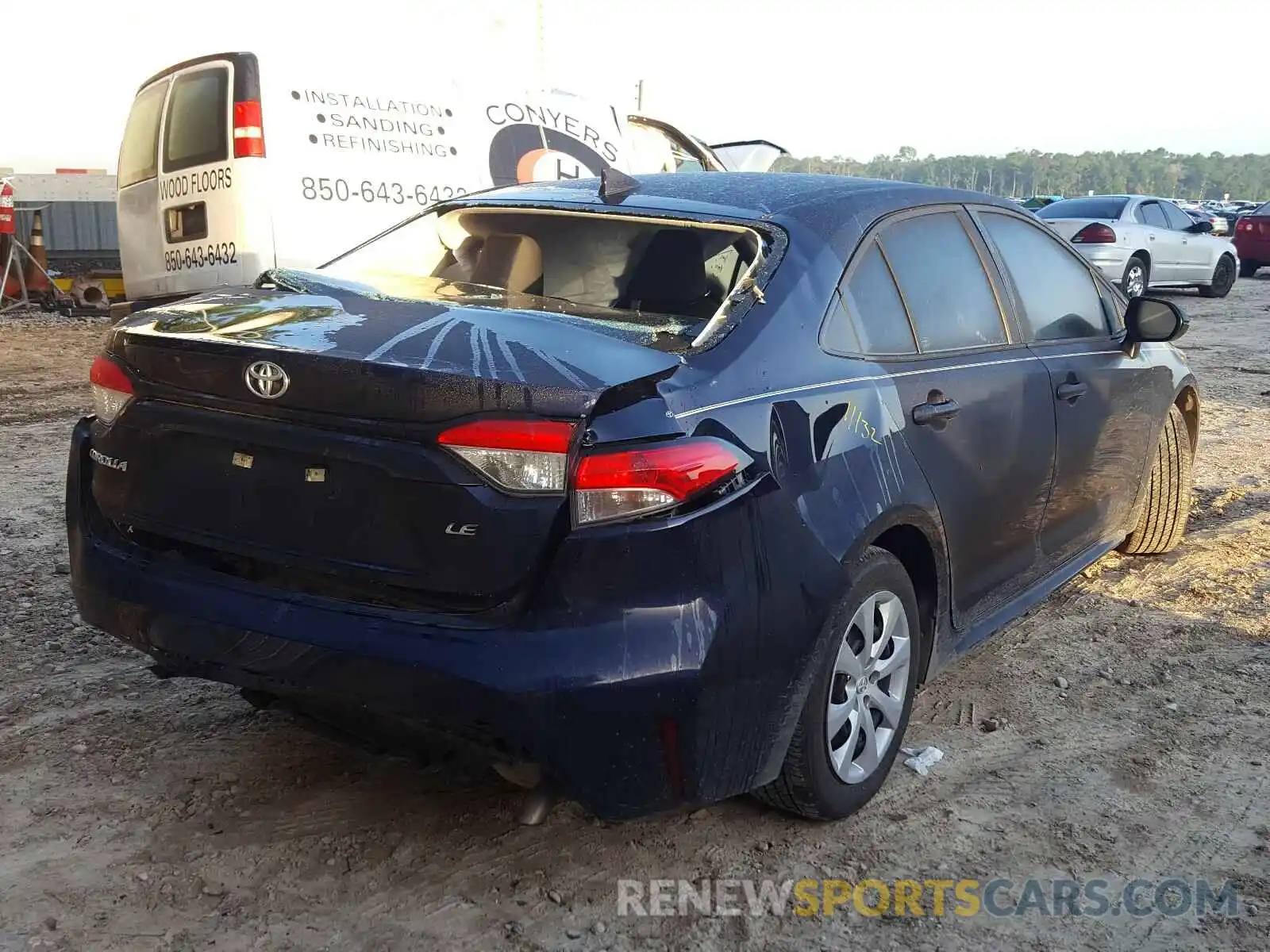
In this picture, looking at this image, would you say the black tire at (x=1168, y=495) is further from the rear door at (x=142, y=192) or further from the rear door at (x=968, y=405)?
the rear door at (x=142, y=192)

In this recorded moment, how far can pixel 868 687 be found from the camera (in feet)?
9.61

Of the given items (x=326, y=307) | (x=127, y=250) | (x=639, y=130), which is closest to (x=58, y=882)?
A: (x=326, y=307)

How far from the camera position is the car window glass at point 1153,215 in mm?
16656

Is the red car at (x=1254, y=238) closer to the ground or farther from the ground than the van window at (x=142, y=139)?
closer to the ground

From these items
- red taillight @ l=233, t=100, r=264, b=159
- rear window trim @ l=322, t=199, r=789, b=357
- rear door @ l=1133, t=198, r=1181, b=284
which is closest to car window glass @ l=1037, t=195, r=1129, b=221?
rear door @ l=1133, t=198, r=1181, b=284

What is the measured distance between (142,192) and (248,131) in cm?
138

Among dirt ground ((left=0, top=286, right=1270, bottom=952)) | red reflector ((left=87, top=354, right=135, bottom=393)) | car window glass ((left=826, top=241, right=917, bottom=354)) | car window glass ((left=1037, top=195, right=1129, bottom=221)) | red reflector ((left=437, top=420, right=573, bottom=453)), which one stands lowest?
dirt ground ((left=0, top=286, right=1270, bottom=952))

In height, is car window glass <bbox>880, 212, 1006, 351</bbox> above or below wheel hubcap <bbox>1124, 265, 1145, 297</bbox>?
above

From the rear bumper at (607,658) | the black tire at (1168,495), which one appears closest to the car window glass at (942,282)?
the rear bumper at (607,658)

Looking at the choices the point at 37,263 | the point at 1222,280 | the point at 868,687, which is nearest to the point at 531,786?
the point at 868,687

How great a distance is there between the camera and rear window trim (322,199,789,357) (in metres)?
2.70

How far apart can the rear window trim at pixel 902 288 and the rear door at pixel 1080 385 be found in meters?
0.07

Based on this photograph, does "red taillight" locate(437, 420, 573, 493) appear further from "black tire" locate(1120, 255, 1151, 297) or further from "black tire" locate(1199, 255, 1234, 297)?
"black tire" locate(1199, 255, 1234, 297)

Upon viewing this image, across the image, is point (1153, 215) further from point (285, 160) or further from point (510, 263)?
point (510, 263)
